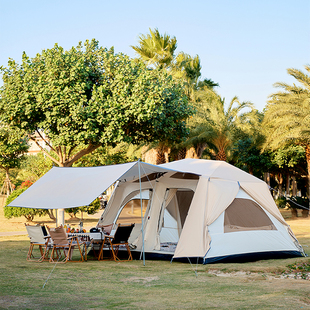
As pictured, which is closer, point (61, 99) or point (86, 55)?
point (61, 99)

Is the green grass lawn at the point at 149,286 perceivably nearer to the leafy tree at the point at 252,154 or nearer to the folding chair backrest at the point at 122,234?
the folding chair backrest at the point at 122,234

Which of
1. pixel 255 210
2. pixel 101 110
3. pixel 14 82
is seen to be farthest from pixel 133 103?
pixel 255 210

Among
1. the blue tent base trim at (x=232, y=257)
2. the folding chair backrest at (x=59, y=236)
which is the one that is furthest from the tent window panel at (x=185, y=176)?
the folding chair backrest at (x=59, y=236)

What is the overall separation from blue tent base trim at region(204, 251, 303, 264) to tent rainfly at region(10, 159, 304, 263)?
2cm

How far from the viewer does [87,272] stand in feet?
27.1

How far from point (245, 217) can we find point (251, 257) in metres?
0.96

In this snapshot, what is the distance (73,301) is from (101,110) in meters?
10.4

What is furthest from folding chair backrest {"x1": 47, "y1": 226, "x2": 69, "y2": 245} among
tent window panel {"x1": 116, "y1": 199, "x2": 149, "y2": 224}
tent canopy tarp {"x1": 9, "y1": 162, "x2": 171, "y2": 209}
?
tent window panel {"x1": 116, "y1": 199, "x2": 149, "y2": 224}

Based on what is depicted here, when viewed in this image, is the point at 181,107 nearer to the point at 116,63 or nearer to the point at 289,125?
the point at 116,63

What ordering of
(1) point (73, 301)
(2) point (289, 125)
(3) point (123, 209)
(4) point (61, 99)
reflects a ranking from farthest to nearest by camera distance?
(2) point (289, 125)
(4) point (61, 99)
(3) point (123, 209)
(1) point (73, 301)

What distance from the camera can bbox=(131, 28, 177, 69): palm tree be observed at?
79.7 feet

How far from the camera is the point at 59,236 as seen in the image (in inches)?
370

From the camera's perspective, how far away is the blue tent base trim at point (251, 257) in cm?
929

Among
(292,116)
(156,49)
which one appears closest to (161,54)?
(156,49)
